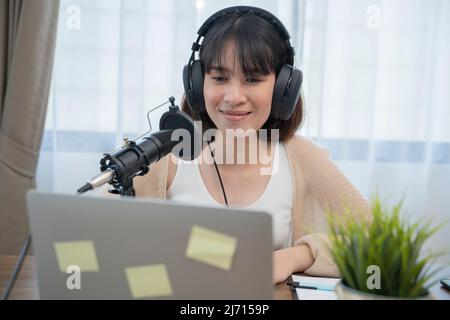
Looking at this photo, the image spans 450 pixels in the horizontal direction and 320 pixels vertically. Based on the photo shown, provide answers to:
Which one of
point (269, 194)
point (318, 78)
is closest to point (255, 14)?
point (269, 194)

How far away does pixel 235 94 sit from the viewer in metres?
1.23

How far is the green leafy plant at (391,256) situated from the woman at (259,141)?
428 millimetres

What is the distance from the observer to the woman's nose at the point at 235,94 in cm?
123

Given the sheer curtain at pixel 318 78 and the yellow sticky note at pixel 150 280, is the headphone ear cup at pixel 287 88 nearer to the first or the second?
the yellow sticky note at pixel 150 280

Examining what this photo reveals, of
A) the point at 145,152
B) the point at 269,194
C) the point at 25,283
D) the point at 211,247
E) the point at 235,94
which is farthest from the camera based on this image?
the point at 269,194

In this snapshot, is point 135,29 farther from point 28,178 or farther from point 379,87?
point 379,87

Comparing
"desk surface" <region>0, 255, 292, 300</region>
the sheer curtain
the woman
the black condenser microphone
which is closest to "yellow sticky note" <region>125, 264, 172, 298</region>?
the black condenser microphone

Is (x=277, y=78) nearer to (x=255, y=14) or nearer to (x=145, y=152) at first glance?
(x=255, y=14)

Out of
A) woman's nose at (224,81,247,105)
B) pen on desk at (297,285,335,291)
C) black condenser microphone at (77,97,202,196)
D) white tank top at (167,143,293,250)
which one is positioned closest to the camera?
black condenser microphone at (77,97,202,196)

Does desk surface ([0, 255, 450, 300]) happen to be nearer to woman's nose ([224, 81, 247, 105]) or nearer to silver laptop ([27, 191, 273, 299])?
silver laptop ([27, 191, 273, 299])

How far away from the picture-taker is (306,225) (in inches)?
54.3

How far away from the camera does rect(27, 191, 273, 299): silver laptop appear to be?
0.57 m

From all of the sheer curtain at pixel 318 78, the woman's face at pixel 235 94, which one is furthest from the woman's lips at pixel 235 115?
the sheer curtain at pixel 318 78

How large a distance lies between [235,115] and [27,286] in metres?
0.63
